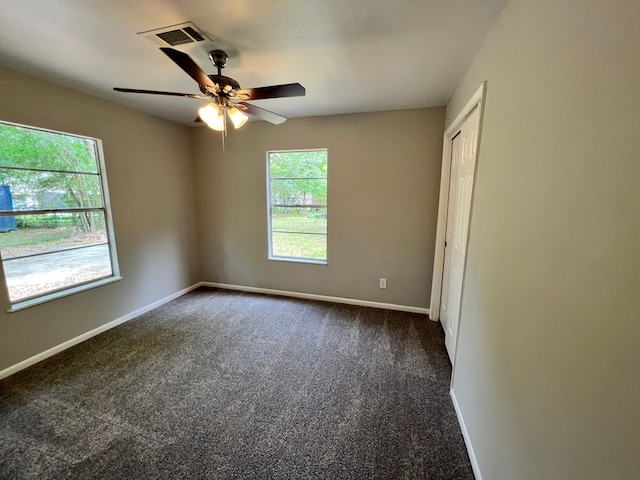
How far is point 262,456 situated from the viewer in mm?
1511

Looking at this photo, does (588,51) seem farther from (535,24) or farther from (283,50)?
(283,50)

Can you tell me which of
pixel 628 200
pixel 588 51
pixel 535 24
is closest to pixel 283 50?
pixel 535 24

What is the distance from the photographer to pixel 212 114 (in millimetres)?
1907

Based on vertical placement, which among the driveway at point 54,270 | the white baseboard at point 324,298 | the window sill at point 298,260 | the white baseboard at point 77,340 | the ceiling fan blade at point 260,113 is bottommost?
the white baseboard at point 77,340

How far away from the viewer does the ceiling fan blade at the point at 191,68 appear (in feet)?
4.41

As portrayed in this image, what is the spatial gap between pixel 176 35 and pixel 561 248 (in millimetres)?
2251

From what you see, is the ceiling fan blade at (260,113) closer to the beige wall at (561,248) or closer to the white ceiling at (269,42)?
the white ceiling at (269,42)

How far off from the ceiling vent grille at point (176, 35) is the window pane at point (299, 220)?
87.2 inches

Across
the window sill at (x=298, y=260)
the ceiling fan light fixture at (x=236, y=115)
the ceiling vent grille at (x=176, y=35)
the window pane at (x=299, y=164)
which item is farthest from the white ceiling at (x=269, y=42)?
the window sill at (x=298, y=260)

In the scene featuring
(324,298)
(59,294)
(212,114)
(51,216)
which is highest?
(212,114)

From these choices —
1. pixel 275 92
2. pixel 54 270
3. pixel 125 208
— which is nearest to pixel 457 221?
pixel 275 92

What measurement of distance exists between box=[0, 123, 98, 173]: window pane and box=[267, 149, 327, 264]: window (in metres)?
1.97

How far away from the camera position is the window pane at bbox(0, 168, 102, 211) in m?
2.21

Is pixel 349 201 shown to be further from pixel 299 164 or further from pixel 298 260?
pixel 298 260
